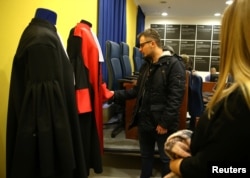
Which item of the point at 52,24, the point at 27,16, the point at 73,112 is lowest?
the point at 73,112

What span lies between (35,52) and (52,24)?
278 millimetres

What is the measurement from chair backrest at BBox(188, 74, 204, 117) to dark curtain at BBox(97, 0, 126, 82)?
1339 millimetres

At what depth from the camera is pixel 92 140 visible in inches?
79.0

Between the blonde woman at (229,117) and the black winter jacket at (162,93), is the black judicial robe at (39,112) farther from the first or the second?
the black winter jacket at (162,93)

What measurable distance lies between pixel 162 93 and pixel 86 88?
638 millimetres

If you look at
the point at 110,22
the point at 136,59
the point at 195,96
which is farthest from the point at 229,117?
the point at 136,59

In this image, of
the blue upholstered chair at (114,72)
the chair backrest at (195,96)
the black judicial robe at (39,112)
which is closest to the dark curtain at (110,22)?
the blue upholstered chair at (114,72)

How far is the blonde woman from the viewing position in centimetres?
76

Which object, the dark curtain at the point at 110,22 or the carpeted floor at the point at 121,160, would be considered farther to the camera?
the dark curtain at the point at 110,22

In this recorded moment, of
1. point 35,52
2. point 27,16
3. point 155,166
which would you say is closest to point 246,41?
point 35,52

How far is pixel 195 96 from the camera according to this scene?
314cm

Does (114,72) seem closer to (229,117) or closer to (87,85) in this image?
(87,85)

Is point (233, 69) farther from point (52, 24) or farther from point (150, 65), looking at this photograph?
point (150, 65)

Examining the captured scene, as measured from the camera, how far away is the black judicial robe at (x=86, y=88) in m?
1.86
